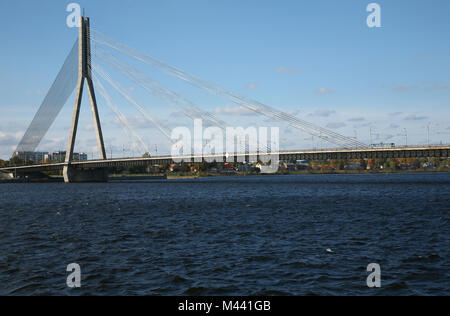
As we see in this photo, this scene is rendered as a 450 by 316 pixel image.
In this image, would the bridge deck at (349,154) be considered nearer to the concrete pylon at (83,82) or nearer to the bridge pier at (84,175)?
the concrete pylon at (83,82)

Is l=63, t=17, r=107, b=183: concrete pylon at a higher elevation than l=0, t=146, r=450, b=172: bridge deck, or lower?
higher

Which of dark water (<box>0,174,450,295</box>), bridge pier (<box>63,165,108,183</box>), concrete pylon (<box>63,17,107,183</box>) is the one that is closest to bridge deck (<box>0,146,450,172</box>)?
concrete pylon (<box>63,17,107,183</box>)

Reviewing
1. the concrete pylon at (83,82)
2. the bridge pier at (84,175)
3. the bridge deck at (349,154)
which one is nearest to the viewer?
the bridge deck at (349,154)

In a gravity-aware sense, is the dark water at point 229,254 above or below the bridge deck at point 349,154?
below

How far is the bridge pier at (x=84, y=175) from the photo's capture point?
10388cm

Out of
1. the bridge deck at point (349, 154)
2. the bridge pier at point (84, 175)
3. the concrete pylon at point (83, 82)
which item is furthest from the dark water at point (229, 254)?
the bridge pier at point (84, 175)

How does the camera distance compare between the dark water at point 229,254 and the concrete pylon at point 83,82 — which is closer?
the dark water at point 229,254

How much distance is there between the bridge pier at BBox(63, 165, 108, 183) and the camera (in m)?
104

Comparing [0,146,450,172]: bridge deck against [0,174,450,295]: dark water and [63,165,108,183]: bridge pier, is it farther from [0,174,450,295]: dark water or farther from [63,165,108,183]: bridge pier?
[0,174,450,295]: dark water

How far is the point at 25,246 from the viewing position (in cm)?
2211

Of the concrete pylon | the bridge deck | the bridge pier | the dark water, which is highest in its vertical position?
the concrete pylon

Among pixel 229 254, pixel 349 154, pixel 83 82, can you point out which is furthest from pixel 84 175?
pixel 229 254
